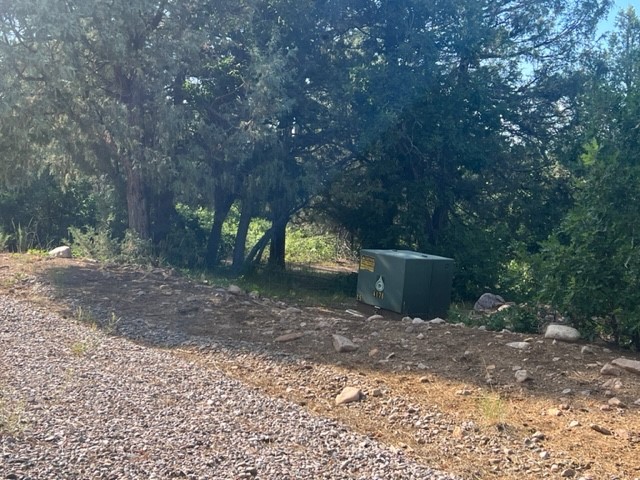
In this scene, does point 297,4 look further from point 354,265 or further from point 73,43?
point 354,265

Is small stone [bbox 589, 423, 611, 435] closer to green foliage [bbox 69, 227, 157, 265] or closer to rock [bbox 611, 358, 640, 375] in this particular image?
rock [bbox 611, 358, 640, 375]

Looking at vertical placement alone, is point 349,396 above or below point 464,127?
below

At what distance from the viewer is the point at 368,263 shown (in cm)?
1286

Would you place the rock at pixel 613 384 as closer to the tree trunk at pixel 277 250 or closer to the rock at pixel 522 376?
the rock at pixel 522 376

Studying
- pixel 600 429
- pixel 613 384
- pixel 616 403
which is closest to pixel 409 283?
pixel 613 384

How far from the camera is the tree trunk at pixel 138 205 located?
51.1 feet

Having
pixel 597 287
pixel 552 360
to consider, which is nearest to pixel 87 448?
pixel 552 360

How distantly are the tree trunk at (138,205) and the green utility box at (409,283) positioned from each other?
5.74 m

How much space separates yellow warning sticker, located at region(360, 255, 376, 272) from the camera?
12727 millimetres

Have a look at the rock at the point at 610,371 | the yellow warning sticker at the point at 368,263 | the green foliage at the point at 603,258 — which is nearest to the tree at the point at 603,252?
the green foliage at the point at 603,258

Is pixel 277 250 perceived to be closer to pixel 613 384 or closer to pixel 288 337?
pixel 288 337

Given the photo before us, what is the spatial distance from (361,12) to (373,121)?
2.96 m

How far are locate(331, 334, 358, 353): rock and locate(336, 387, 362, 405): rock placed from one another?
1.58 m

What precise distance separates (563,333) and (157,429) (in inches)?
212
